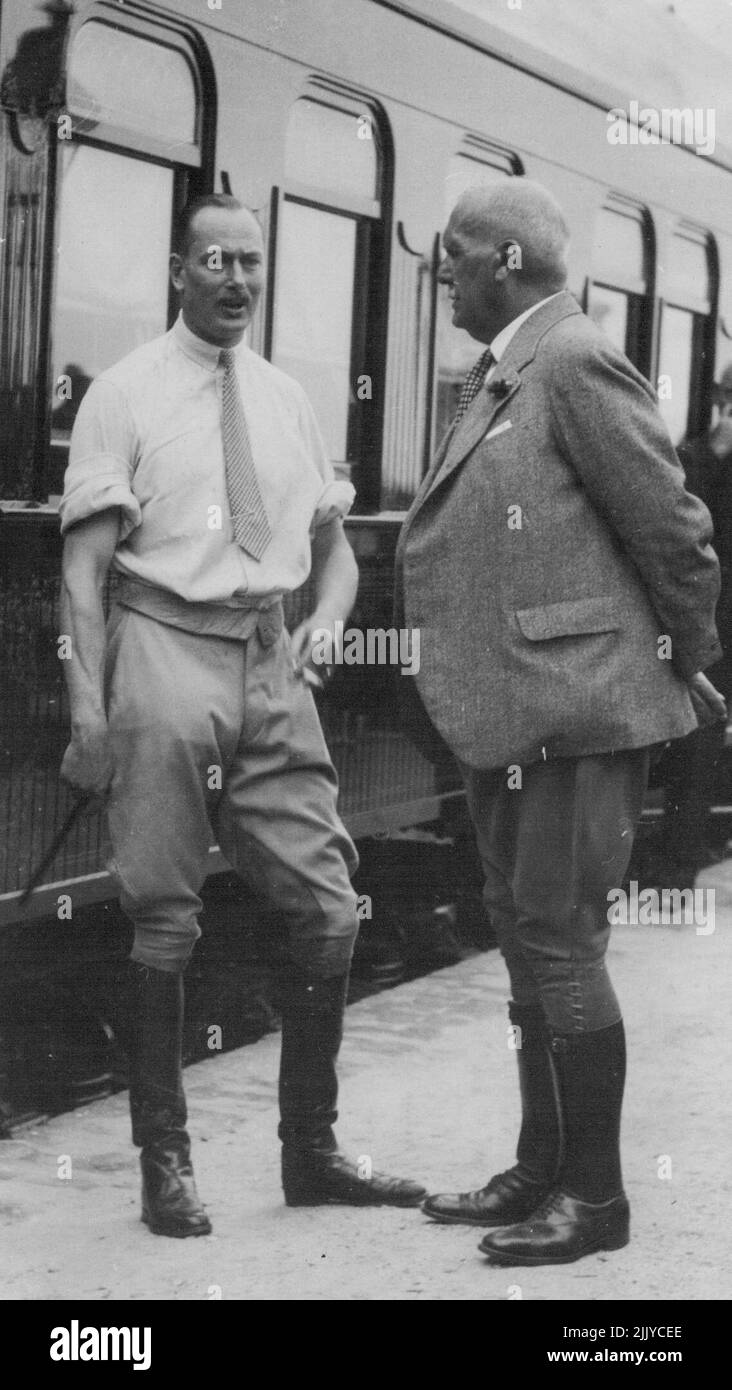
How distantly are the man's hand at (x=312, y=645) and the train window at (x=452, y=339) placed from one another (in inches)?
83.3

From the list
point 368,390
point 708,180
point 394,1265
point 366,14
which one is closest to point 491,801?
point 394,1265

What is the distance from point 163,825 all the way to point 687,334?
4.67 m

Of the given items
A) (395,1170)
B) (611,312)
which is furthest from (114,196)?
(611,312)

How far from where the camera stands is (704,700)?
375 cm

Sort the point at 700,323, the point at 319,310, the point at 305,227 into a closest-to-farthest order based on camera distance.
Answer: the point at 305,227, the point at 319,310, the point at 700,323

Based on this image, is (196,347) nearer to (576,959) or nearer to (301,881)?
(301,881)

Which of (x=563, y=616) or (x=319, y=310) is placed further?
(x=319, y=310)

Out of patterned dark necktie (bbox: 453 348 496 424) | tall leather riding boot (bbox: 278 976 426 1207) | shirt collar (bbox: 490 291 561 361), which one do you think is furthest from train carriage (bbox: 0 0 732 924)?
shirt collar (bbox: 490 291 561 361)

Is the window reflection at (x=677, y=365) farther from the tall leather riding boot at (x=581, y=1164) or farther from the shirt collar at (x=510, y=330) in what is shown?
the tall leather riding boot at (x=581, y=1164)

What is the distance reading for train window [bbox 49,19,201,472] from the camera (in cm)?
420

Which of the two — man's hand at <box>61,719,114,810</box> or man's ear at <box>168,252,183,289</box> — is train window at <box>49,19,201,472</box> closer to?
man's ear at <box>168,252,183,289</box>

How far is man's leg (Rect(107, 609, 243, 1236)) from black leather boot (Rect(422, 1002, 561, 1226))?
1.65 feet

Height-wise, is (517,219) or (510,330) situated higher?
(517,219)

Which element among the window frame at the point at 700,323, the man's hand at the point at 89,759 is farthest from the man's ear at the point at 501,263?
the window frame at the point at 700,323
